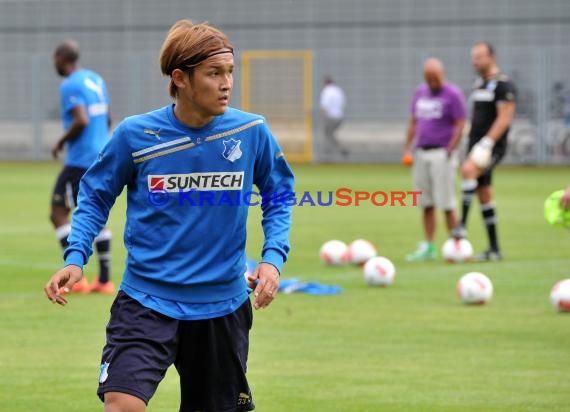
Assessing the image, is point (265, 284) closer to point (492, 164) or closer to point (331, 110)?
point (492, 164)

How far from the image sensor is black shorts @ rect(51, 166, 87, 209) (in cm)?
1261

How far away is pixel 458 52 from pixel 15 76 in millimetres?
13897

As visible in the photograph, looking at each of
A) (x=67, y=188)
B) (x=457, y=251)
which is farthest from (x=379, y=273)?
(x=67, y=188)

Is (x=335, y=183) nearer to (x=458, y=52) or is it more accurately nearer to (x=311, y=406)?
(x=458, y=52)

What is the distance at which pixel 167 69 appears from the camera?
5.61 metres

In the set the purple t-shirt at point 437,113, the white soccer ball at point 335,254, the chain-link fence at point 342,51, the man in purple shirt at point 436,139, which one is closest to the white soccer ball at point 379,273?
the white soccer ball at point 335,254

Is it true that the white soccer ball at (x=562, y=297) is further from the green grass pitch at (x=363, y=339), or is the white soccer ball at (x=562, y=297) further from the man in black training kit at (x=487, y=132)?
the man in black training kit at (x=487, y=132)

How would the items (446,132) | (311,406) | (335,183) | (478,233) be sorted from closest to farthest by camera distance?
(311,406)
(446,132)
(478,233)
(335,183)

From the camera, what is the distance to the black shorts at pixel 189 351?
5262mm

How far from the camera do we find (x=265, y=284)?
5457mm

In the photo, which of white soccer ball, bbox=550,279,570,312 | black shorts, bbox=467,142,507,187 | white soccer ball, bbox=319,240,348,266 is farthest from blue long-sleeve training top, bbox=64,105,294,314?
black shorts, bbox=467,142,507,187

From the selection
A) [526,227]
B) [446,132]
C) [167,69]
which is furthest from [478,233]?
[167,69]

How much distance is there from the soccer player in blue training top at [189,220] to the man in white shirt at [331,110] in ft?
98.2

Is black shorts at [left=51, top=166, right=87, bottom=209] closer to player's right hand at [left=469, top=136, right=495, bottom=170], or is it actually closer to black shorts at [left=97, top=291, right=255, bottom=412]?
player's right hand at [left=469, top=136, right=495, bottom=170]
